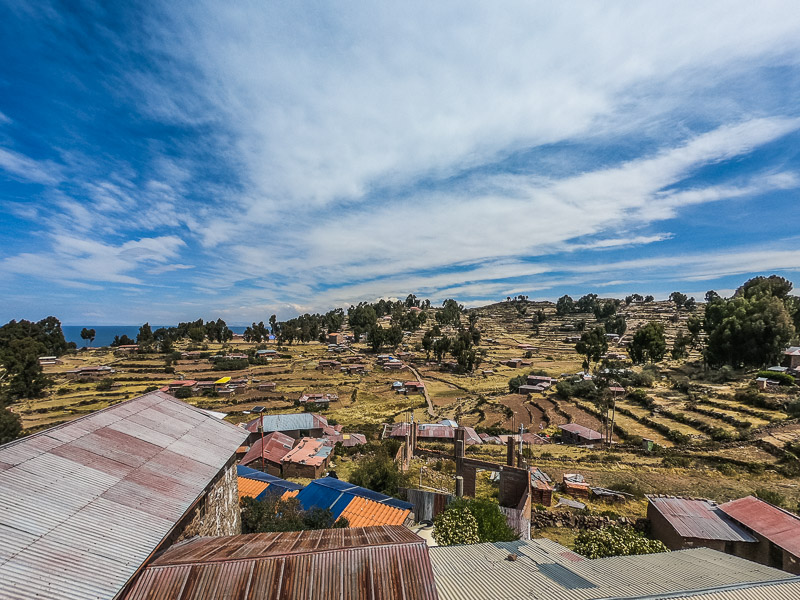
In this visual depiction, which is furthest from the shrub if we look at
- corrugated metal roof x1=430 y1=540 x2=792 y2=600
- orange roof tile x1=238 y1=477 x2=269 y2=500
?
orange roof tile x1=238 y1=477 x2=269 y2=500

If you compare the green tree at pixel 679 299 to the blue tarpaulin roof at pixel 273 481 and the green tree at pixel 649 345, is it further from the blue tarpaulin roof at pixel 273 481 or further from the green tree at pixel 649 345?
the blue tarpaulin roof at pixel 273 481

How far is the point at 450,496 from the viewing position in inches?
672

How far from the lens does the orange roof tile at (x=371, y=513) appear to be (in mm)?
15008

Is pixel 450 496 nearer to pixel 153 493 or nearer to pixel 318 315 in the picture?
pixel 153 493

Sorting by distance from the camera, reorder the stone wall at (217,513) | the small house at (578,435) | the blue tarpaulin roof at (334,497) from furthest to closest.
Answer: the small house at (578,435) → the blue tarpaulin roof at (334,497) → the stone wall at (217,513)

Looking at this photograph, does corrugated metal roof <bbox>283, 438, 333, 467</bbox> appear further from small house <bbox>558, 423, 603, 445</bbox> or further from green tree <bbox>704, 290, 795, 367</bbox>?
green tree <bbox>704, 290, 795, 367</bbox>

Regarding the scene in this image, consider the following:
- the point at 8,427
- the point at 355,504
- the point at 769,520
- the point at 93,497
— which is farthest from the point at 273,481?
the point at 8,427

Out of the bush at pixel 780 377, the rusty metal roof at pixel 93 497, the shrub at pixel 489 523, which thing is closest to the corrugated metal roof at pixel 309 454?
the shrub at pixel 489 523

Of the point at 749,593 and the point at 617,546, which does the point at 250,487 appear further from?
the point at 749,593

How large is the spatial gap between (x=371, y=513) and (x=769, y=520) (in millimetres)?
16031

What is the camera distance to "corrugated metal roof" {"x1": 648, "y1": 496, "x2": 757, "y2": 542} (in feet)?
45.8

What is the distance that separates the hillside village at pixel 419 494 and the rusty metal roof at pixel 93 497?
0.04 metres

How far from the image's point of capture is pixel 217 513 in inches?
435

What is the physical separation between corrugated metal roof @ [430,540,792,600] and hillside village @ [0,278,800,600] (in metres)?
0.08
